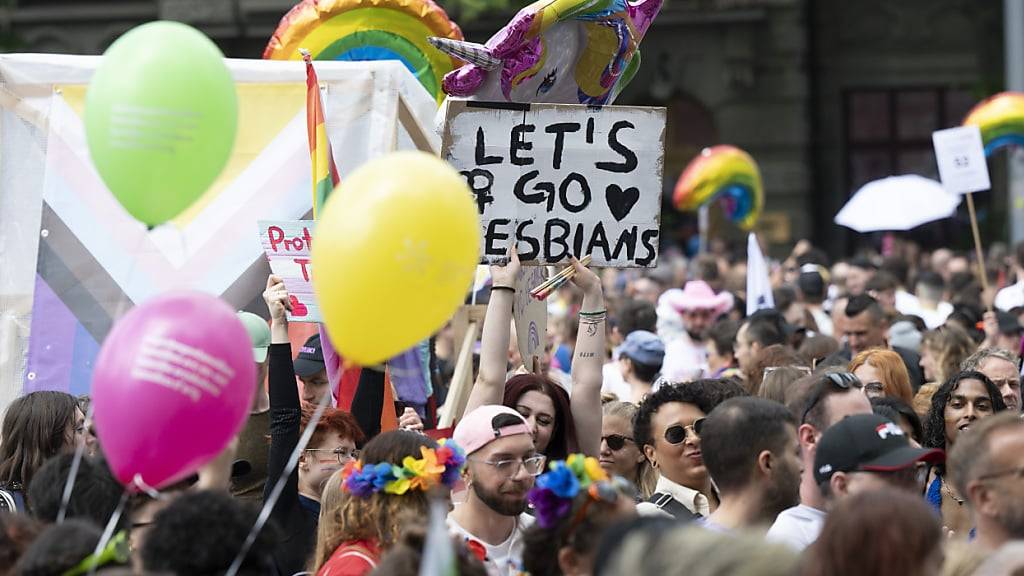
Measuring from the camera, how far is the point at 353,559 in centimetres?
439

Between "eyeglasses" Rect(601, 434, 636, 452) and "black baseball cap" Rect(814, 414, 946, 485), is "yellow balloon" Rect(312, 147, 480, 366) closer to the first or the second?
"black baseball cap" Rect(814, 414, 946, 485)

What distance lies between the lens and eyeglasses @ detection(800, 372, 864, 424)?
5027 millimetres

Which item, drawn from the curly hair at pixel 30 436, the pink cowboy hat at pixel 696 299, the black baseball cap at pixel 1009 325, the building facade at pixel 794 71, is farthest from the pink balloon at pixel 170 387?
the building facade at pixel 794 71

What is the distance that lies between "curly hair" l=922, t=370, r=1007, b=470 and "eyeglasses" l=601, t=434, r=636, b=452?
1159 millimetres

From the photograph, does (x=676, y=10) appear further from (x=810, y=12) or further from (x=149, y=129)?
(x=149, y=129)

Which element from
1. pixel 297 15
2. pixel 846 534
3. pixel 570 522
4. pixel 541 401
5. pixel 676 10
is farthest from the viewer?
pixel 676 10

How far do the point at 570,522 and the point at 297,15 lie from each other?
15.1 feet

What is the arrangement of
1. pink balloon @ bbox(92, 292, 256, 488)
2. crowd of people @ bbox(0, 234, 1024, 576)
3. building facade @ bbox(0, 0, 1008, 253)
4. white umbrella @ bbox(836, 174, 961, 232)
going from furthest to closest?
building facade @ bbox(0, 0, 1008, 253), white umbrella @ bbox(836, 174, 961, 232), pink balloon @ bbox(92, 292, 256, 488), crowd of people @ bbox(0, 234, 1024, 576)

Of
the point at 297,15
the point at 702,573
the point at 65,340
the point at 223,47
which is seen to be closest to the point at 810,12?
the point at 223,47

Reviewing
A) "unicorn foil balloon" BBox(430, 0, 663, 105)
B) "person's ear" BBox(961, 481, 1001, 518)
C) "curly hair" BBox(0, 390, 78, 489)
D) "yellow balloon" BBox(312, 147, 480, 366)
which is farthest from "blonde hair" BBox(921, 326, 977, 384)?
"yellow balloon" BBox(312, 147, 480, 366)

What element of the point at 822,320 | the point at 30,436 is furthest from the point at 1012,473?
the point at 822,320

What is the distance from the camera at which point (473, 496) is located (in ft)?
15.8

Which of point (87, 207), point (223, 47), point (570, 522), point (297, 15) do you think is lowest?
point (570, 522)

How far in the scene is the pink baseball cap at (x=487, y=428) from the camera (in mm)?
4844
